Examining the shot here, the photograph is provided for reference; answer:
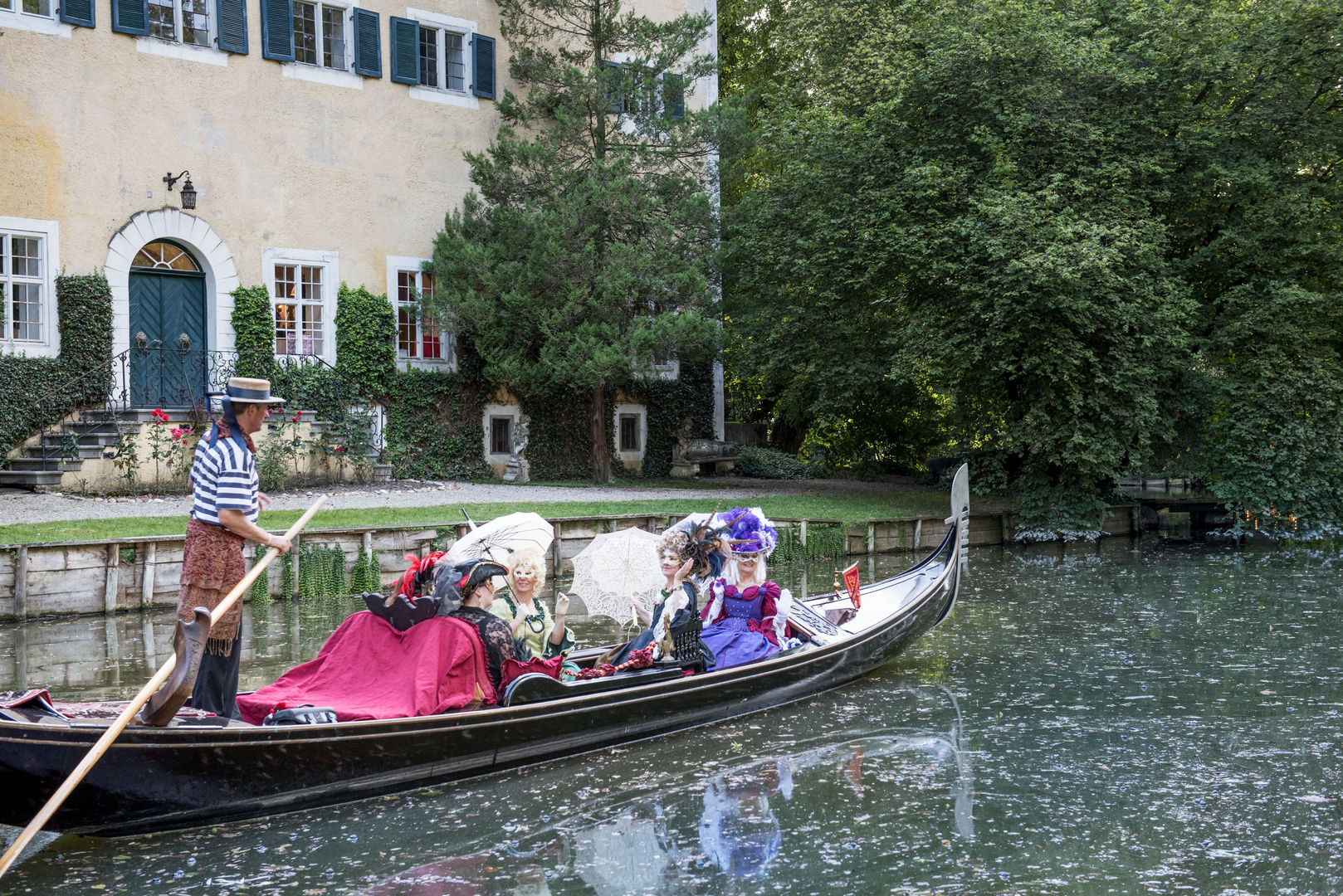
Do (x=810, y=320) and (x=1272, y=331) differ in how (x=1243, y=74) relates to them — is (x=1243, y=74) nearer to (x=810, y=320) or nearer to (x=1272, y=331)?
(x=1272, y=331)

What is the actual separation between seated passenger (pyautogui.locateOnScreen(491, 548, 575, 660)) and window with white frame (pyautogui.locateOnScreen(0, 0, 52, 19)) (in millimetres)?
14060

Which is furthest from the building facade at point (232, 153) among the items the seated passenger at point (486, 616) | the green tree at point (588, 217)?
the seated passenger at point (486, 616)

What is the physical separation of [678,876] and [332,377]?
49.6 feet

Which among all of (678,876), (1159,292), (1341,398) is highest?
(1159,292)

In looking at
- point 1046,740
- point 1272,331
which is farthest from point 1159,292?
point 1046,740

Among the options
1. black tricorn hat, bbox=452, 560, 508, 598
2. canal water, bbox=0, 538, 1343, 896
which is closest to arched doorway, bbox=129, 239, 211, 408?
canal water, bbox=0, 538, 1343, 896

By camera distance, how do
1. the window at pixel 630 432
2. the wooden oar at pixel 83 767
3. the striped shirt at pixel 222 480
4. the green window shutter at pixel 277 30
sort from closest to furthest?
the wooden oar at pixel 83 767 → the striped shirt at pixel 222 480 → the green window shutter at pixel 277 30 → the window at pixel 630 432

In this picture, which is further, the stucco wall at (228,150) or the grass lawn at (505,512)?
the stucco wall at (228,150)

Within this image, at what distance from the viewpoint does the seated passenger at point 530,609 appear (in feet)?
22.6

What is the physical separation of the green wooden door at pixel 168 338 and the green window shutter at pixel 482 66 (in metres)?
6.15

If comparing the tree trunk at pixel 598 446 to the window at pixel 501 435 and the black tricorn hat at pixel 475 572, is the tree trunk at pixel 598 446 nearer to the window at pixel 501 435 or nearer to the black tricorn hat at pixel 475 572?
the window at pixel 501 435

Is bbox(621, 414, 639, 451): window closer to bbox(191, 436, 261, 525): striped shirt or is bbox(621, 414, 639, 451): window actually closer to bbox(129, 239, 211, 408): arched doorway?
bbox(129, 239, 211, 408): arched doorway

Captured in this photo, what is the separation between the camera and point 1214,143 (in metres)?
18.0

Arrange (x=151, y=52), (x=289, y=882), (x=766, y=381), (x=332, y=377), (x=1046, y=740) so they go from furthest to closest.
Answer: (x=766, y=381) < (x=332, y=377) < (x=151, y=52) < (x=1046, y=740) < (x=289, y=882)
